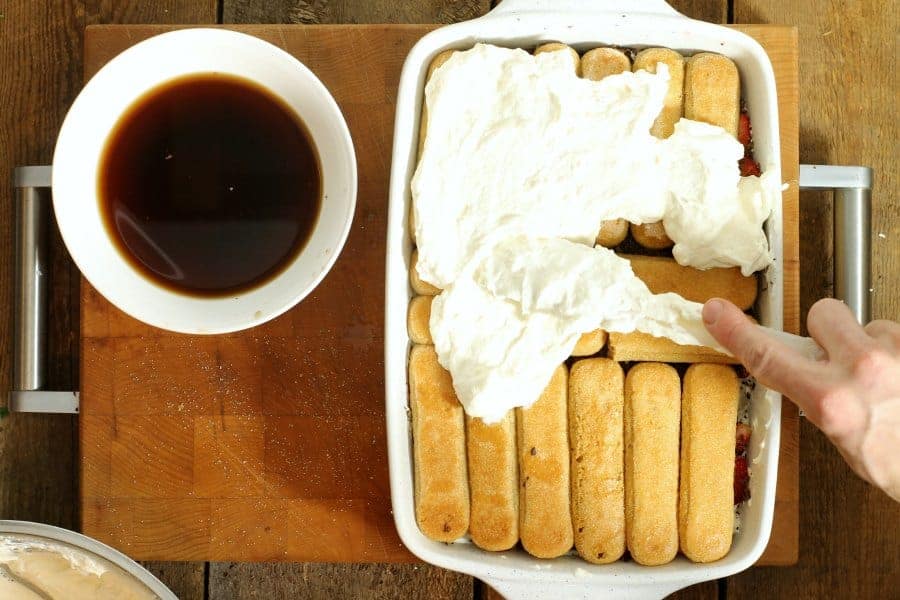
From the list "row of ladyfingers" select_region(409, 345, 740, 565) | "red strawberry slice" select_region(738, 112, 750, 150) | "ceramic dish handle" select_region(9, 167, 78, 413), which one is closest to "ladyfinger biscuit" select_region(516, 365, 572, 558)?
"row of ladyfingers" select_region(409, 345, 740, 565)

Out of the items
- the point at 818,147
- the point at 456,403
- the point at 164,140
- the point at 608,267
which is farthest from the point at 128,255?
the point at 818,147

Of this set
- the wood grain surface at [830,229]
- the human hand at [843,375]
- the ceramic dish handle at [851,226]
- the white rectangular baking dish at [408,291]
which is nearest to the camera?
the human hand at [843,375]

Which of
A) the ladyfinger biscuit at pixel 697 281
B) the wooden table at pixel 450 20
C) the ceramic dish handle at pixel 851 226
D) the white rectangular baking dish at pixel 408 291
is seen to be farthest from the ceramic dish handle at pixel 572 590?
the ceramic dish handle at pixel 851 226

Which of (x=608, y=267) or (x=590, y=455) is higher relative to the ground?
(x=608, y=267)

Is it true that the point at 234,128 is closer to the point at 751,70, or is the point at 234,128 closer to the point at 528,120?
the point at 528,120

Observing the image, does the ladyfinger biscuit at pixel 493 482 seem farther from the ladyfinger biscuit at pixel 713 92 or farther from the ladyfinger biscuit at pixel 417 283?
the ladyfinger biscuit at pixel 713 92

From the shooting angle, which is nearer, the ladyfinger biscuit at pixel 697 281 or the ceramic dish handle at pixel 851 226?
the ladyfinger biscuit at pixel 697 281

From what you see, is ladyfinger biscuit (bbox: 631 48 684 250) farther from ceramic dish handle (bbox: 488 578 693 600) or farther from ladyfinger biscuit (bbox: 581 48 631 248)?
ceramic dish handle (bbox: 488 578 693 600)
